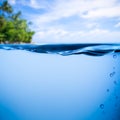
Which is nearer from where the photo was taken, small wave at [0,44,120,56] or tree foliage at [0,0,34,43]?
small wave at [0,44,120,56]

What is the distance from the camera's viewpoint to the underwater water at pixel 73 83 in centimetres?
269

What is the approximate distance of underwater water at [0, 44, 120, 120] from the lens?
8.84 feet

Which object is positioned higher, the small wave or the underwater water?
the small wave

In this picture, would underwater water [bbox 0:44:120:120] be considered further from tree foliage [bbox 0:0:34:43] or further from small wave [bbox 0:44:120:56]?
tree foliage [bbox 0:0:34:43]

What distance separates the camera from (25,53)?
298cm

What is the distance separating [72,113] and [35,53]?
919 mm

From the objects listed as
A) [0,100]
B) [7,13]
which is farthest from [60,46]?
[7,13]

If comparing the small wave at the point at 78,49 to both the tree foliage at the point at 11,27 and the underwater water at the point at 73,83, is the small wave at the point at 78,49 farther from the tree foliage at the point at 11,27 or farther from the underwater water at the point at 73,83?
the tree foliage at the point at 11,27

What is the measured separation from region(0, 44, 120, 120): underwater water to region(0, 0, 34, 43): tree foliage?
3086cm

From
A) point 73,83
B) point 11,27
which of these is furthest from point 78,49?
point 11,27

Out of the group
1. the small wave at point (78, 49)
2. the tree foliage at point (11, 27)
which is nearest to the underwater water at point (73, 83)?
the small wave at point (78, 49)

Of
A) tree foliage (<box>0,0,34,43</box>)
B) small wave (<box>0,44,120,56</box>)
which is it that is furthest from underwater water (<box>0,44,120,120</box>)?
tree foliage (<box>0,0,34,43</box>)

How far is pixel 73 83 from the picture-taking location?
272 cm

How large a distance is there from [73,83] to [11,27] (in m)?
33.0
